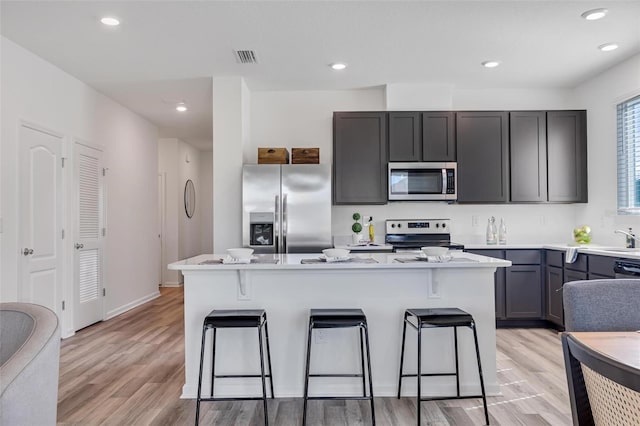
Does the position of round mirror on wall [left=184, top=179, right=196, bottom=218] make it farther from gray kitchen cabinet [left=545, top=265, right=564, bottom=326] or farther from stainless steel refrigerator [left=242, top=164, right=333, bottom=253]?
gray kitchen cabinet [left=545, top=265, right=564, bottom=326]

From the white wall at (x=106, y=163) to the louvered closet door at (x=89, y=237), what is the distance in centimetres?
14

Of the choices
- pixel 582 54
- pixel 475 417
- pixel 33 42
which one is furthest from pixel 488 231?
pixel 33 42

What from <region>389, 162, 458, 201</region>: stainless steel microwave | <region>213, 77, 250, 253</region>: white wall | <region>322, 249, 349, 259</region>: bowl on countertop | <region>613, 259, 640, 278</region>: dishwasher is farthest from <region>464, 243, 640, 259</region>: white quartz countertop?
<region>213, 77, 250, 253</region>: white wall

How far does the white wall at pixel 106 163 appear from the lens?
3.42 metres

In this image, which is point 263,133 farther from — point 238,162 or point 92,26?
point 92,26

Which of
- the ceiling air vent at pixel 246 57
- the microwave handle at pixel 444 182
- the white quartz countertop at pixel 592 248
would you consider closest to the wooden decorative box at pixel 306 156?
the ceiling air vent at pixel 246 57

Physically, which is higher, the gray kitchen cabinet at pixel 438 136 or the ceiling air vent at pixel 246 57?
the ceiling air vent at pixel 246 57

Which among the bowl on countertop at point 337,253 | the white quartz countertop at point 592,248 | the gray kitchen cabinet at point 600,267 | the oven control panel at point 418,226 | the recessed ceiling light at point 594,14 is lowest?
the gray kitchen cabinet at point 600,267

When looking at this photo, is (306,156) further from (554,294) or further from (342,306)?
(554,294)

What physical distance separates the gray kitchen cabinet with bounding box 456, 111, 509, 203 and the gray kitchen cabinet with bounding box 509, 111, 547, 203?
81mm

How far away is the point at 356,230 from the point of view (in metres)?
4.68

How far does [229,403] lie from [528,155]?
4.05 meters

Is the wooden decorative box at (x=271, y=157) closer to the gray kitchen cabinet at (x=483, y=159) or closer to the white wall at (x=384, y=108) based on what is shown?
the white wall at (x=384, y=108)

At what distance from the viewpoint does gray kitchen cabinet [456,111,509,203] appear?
4652 mm
